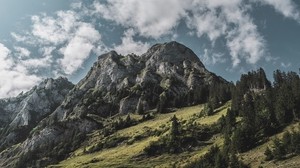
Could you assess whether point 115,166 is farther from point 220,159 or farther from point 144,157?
point 220,159

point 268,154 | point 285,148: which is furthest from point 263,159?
point 285,148

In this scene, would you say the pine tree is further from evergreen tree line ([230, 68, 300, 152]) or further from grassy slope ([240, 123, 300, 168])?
evergreen tree line ([230, 68, 300, 152])

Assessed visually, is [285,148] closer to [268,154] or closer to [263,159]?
[268,154]

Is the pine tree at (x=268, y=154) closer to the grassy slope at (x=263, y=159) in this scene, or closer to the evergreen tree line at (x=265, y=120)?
the grassy slope at (x=263, y=159)

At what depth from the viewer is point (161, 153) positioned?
6732 inches

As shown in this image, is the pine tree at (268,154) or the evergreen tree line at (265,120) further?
the evergreen tree line at (265,120)

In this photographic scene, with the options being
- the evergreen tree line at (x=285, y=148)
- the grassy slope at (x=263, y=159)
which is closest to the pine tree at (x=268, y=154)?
the evergreen tree line at (x=285, y=148)

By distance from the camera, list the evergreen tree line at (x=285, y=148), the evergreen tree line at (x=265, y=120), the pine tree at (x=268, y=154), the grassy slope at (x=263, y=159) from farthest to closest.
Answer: the evergreen tree line at (x=265, y=120)
the pine tree at (x=268, y=154)
the evergreen tree line at (x=285, y=148)
the grassy slope at (x=263, y=159)

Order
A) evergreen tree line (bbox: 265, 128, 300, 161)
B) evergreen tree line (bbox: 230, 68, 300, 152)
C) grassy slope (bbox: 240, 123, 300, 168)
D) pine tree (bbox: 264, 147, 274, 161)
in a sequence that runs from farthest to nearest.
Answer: evergreen tree line (bbox: 230, 68, 300, 152)
pine tree (bbox: 264, 147, 274, 161)
evergreen tree line (bbox: 265, 128, 300, 161)
grassy slope (bbox: 240, 123, 300, 168)

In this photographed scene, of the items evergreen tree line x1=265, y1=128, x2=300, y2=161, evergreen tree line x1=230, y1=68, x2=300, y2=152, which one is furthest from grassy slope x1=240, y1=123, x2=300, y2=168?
evergreen tree line x1=230, y1=68, x2=300, y2=152

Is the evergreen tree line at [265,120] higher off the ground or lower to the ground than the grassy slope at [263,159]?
higher

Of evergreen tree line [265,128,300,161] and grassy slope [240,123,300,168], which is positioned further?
evergreen tree line [265,128,300,161]

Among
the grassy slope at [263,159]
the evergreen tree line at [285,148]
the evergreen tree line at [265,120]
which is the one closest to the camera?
the grassy slope at [263,159]

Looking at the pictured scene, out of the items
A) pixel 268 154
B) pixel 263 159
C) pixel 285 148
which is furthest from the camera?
pixel 263 159
